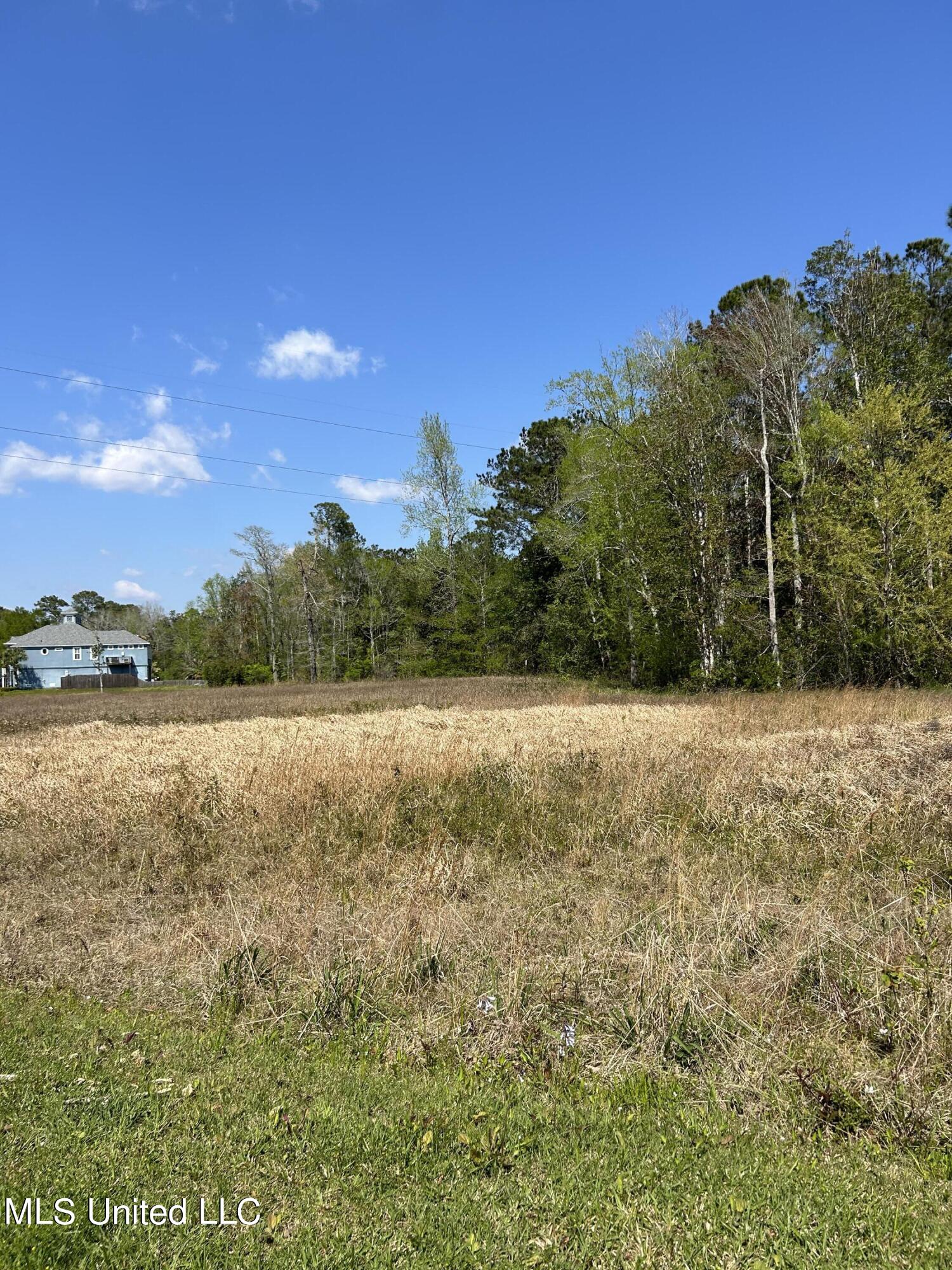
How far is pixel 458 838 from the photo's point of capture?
840 cm

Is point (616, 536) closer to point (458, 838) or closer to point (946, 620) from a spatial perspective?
point (946, 620)

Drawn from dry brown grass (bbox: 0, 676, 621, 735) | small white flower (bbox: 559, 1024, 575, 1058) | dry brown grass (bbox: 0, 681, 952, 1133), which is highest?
dry brown grass (bbox: 0, 676, 621, 735)

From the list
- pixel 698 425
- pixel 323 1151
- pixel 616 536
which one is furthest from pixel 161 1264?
pixel 616 536

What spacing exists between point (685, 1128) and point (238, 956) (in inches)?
121

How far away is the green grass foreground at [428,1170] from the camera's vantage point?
8.51 feet

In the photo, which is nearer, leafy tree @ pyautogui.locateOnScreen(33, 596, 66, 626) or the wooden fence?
the wooden fence

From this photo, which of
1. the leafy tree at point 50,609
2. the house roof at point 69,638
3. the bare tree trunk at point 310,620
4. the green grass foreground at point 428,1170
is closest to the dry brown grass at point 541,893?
the green grass foreground at point 428,1170

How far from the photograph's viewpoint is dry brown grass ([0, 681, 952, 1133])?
4.12 m

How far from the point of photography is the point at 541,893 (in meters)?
6.42

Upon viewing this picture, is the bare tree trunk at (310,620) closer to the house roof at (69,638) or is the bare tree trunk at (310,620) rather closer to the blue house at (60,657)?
the blue house at (60,657)

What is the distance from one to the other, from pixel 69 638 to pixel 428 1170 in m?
92.4

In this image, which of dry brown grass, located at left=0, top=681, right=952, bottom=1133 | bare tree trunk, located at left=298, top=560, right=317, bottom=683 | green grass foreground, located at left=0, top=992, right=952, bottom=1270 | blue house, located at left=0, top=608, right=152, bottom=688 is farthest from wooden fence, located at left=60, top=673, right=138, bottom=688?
green grass foreground, located at left=0, top=992, right=952, bottom=1270

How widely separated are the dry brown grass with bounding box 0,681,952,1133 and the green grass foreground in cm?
45

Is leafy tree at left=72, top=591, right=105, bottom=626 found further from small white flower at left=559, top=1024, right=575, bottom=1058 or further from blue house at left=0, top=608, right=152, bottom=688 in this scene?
small white flower at left=559, top=1024, right=575, bottom=1058
